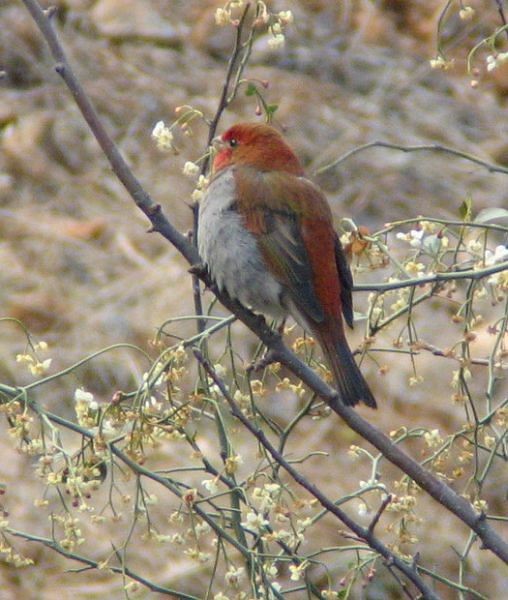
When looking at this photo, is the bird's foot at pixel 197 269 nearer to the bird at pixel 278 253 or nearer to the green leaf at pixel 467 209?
the green leaf at pixel 467 209

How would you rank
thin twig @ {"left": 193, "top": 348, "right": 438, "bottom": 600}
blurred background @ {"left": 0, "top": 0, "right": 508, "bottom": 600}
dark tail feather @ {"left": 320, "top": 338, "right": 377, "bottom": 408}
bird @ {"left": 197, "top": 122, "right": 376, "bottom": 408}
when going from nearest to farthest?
thin twig @ {"left": 193, "top": 348, "right": 438, "bottom": 600}
dark tail feather @ {"left": 320, "top": 338, "right": 377, "bottom": 408}
bird @ {"left": 197, "top": 122, "right": 376, "bottom": 408}
blurred background @ {"left": 0, "top": 0, "right": 508, "bottom": 600}

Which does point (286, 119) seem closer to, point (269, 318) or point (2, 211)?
point (2, 211)

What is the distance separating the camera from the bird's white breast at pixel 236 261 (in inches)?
139

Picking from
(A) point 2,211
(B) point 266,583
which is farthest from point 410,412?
(B) point 266,583

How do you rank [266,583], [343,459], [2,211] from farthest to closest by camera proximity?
[2,211]
[343,459]
[266,583]

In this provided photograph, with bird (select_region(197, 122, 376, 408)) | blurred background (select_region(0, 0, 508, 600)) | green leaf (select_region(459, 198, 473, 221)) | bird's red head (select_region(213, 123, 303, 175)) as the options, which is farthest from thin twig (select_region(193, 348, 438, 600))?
blurred background (select_region(0, 0, 508, 600))

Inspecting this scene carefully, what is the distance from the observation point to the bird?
11.4ft

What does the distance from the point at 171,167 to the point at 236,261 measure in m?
4.06

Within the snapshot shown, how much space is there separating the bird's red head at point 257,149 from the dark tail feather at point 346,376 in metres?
0.69

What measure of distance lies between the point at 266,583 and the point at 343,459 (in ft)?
13.0

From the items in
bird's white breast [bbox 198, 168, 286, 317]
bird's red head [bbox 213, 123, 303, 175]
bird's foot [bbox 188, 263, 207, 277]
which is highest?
bird's red head [bbox 213, 123, 303, 175]

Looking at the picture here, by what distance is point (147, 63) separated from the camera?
818 cm

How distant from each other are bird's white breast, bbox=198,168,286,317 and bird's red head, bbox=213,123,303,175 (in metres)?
0.28

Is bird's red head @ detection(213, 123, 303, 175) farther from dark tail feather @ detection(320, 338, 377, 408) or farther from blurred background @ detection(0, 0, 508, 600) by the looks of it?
blurred background @ detection(0, 0, 508, 600)
